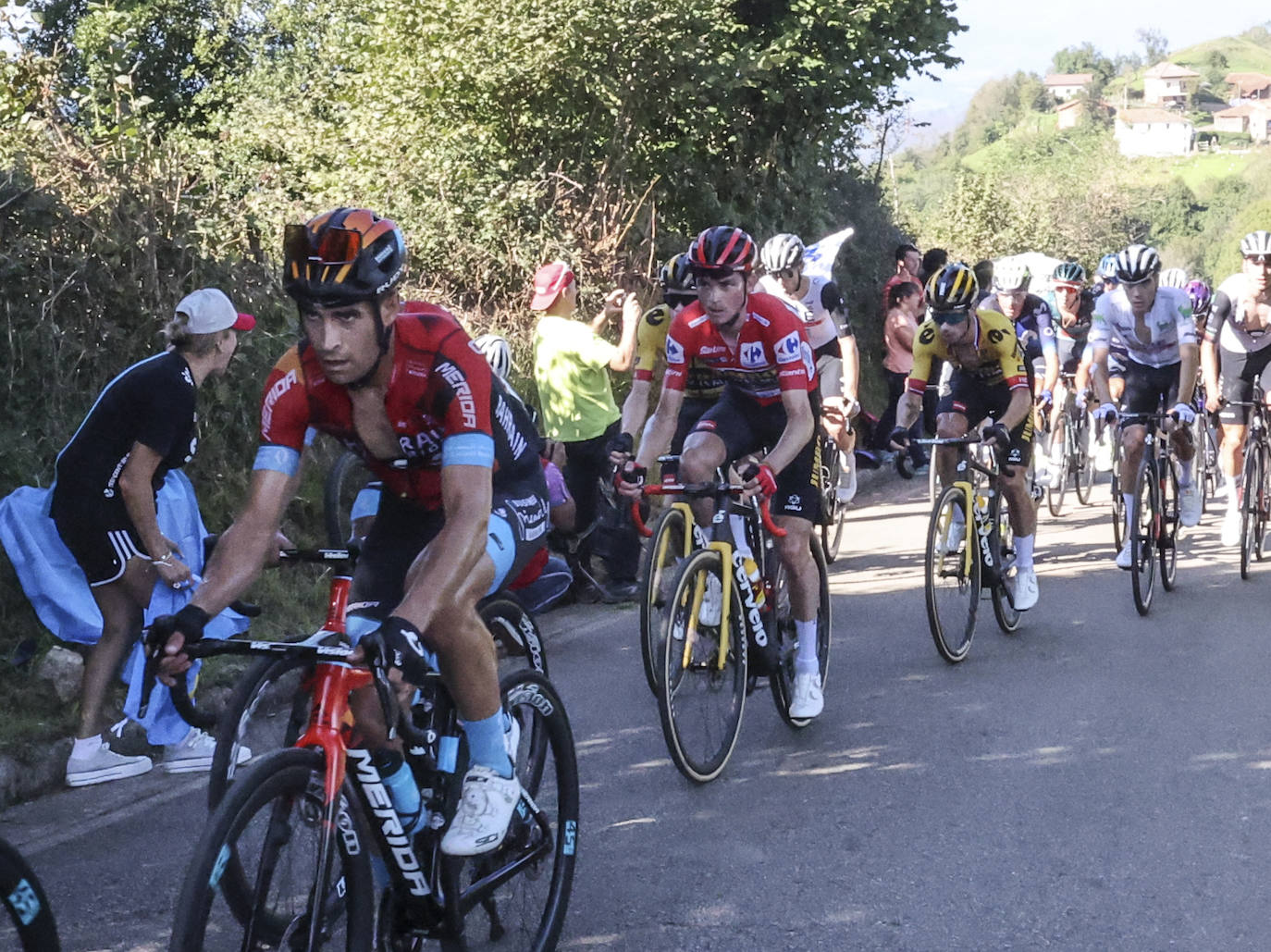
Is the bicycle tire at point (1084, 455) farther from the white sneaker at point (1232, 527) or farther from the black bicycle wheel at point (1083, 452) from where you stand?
the white sneaker at point (1232, 527)

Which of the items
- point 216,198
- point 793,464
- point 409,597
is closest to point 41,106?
point 216,198

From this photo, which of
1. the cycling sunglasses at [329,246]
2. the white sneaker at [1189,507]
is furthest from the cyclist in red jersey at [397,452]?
the white sneaker at [1189,507]

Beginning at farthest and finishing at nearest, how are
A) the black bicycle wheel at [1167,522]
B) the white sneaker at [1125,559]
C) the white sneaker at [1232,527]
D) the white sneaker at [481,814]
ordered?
the white sneaker at [1232,527] → the black bicycle wheel at [1167,522] → the white sneaker at [1125,559] → the white sneaker at [481,814]

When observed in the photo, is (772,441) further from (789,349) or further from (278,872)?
(278,872)

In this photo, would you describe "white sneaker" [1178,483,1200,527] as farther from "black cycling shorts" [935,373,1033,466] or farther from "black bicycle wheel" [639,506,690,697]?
"black bicycle wheel" [639,506,690,697]

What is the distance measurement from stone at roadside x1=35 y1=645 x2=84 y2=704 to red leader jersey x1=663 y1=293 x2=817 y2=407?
300 centimetres

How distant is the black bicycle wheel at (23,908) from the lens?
120 inches

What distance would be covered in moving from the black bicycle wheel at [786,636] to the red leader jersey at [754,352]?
0.76m

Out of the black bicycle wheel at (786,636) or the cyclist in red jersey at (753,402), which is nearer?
the cyclist in red jersey at (753,402)

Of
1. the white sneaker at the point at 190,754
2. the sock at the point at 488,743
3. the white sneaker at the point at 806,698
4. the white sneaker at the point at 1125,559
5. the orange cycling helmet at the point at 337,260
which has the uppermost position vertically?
the orange cycling helmet at the point at 337,260

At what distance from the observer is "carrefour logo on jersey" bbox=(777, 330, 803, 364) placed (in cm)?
666

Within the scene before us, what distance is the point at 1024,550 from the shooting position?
29.2 ft

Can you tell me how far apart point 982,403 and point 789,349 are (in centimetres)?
273

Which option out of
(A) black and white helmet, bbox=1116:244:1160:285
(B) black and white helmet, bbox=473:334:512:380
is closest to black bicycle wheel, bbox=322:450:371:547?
(B) black and white helmet, bbox=473:334:512:380
